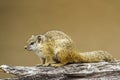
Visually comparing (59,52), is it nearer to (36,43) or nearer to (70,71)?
(70,71)

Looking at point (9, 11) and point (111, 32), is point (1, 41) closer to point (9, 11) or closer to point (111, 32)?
point (9, 11)

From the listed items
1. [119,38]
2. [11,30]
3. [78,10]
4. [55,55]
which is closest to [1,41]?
[11,30]

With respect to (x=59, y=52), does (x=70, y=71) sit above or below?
below

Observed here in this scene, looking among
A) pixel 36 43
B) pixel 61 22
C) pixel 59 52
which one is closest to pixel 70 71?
pixel 59 52

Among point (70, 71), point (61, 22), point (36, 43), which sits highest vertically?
point (61, 22)

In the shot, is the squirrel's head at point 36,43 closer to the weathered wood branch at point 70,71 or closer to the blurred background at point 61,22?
the weathered wood branch at point 70,71

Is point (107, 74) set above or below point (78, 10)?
below

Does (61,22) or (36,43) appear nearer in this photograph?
(36,43)
